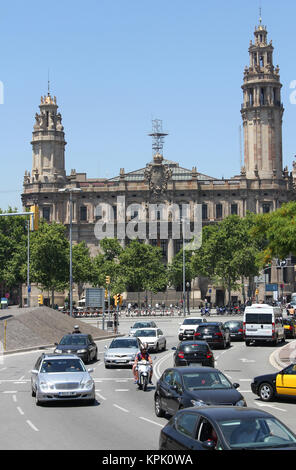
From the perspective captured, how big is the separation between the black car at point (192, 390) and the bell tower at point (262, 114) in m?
105

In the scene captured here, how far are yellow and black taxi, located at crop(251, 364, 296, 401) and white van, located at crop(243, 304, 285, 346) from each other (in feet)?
67.6

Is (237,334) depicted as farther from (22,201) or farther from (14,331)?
(22,201)

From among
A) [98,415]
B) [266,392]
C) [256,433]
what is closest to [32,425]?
[98,415]

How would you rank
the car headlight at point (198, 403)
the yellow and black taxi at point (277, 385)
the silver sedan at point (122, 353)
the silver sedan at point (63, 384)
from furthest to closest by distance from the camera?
1. the silver sedan at point (122, 353)
2. the yellow and black taxi at point (277, 385)
3. the silver sedan at point (63, 384)
4. the car headlight at point (198, 403)

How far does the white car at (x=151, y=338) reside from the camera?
1534 inches

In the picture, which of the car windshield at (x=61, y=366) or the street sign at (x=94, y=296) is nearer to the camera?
the car windshield at (x=61, y=366)

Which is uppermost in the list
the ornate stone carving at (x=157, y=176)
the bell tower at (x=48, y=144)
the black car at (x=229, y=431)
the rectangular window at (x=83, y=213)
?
the bell tower at (x=48, y=144)

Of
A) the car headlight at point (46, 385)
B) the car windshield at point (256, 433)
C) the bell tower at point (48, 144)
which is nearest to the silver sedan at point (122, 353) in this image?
the car headlight at point (46, 385)

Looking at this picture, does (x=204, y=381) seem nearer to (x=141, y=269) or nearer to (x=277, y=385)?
(x=277, y=385)

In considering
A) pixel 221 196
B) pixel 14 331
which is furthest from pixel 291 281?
pixel 14 331

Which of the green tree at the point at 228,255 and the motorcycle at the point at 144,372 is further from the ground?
the green tree at the point at 228,255

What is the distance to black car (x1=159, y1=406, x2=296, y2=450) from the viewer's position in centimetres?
967

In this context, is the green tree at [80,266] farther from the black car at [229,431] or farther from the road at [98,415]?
the black car at [229,431]

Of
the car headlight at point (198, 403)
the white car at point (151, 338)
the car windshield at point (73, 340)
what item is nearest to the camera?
the car headlight at point (198, 403)
